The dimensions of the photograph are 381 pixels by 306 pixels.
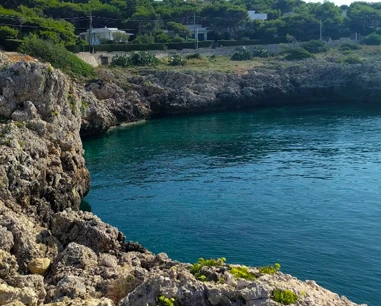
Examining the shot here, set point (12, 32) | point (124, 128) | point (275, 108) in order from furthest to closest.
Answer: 1. point (275, 108)
2. point (12, 32)
3. point (124, 128)

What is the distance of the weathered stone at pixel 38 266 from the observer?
21.4m

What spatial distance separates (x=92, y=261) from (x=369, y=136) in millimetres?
47626

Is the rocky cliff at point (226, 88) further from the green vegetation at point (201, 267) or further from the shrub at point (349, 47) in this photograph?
the green vegetation at point (201, 267)

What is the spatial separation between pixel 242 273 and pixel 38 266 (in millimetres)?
9121

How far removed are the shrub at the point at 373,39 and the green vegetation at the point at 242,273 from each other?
113 m

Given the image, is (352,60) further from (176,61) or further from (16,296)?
(16,296)

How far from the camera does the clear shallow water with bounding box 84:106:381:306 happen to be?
30.5 meters

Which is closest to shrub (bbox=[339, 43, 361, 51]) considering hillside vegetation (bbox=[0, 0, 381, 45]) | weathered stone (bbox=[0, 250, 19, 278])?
hillside vegetation (bbox=[0, 0, 381, 45])

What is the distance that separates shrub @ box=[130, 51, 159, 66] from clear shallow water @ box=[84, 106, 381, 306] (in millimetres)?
25024

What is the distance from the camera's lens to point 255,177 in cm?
4656

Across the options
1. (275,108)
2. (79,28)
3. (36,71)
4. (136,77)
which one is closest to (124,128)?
(136,77)

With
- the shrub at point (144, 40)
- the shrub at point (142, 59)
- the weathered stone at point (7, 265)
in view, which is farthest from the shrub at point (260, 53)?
the weathered stone at point (7, 265)

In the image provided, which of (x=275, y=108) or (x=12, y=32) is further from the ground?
(x=12, y=32)

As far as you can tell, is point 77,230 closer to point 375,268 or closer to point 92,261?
point 92,261
